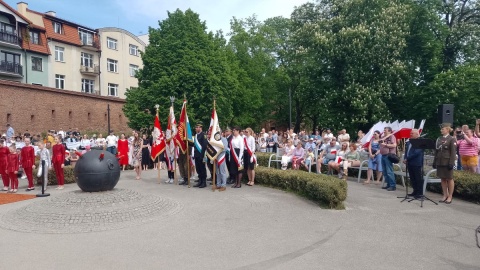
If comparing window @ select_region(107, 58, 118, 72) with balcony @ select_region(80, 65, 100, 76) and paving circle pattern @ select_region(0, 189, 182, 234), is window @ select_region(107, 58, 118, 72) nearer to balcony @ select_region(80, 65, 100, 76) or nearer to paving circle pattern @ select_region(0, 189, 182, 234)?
balcony @ select_region(80, 65, 100, 76)

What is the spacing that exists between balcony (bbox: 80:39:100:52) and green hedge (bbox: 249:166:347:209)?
44.8m

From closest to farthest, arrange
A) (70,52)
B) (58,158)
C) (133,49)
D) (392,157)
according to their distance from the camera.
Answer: (392,157), (58,158), (70,52), (133,49)

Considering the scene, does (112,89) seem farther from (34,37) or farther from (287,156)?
(287,156)

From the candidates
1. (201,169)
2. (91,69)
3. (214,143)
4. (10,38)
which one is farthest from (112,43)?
(214,143)

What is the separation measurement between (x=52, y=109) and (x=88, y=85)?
18323mm

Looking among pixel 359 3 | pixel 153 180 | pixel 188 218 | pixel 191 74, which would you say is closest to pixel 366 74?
pixel 359 3

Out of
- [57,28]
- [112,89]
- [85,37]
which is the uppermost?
[57,28]

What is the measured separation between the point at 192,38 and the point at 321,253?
109 feet

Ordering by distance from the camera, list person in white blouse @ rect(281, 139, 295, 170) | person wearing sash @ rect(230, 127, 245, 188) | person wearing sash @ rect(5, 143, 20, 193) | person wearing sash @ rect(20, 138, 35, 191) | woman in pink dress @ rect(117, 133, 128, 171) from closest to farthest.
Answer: person wearing sash @ rect(230, 127, 245, 188) < person wearing sash @ rect(5, 143, 20, 193) < person wearing sash @ rect(20, 138, 35, 191) < person in white blouse @ rect(281, 139, 295, 170) < woman in pink dress @ rect(117, 133, 128, 171)

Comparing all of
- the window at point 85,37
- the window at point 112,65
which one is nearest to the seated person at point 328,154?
the window at point 85,37

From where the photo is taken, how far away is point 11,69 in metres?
42.6

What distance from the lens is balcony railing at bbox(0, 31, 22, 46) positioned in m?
41.8

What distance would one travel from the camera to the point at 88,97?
4019 centimetres

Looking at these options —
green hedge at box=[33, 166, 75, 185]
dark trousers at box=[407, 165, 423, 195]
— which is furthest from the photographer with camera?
green hedge at box=[33, 166, 75, 185]
